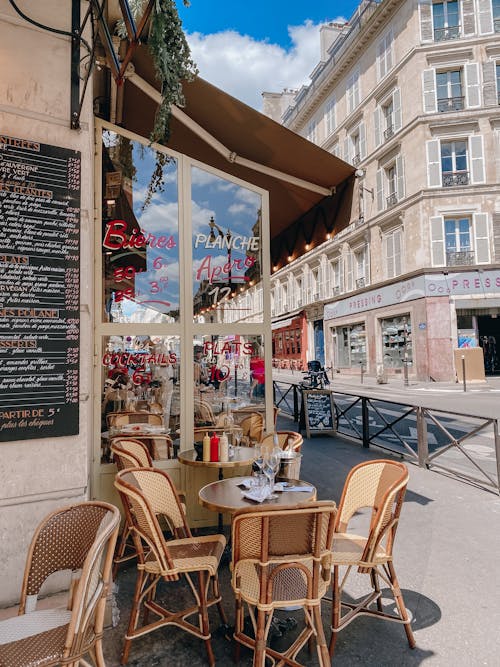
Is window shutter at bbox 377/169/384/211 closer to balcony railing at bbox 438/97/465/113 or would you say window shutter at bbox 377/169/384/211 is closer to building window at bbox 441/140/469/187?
building window at bbox 441/140/469/187

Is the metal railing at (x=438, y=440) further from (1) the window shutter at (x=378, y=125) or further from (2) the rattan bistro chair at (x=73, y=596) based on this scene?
(1) the window shutter at (x=378, y=125)

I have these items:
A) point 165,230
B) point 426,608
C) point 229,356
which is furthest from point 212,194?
point 426,608

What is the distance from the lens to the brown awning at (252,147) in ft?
13.3

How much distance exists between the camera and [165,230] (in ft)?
14.3

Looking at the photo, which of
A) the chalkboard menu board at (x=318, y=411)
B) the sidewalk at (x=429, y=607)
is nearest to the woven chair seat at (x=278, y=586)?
the sidewalk at (x=429, y=607)

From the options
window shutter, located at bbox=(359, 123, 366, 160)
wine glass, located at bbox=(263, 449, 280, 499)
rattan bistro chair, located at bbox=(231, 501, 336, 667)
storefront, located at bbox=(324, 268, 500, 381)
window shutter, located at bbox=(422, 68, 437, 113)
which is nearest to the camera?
rattan bistro chair, located at bbox=(231, 501, 336, 667)

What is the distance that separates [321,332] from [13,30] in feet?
89.5

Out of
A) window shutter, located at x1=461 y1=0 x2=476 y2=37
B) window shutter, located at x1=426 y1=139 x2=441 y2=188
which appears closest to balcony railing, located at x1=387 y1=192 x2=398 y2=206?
window shutter, located at x1=426 y1=139 x2=441 y2=188

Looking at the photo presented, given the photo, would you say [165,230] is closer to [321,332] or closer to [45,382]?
[45,382]

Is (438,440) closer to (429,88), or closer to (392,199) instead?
A: (392,199)

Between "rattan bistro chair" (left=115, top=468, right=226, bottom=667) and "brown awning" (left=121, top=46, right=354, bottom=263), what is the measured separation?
3.34 metres

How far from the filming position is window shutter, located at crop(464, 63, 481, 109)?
1886 centimetres

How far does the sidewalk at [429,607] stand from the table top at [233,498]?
0.72 metres

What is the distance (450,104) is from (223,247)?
63.9ft
